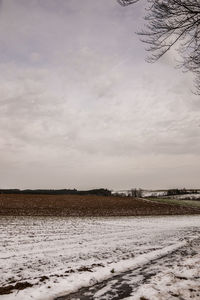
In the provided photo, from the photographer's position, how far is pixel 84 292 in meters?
4.50

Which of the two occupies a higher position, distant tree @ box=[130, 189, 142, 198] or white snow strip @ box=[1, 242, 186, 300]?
distant tree @ box=[130, 189, 142, 198]

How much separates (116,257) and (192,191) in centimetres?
9719

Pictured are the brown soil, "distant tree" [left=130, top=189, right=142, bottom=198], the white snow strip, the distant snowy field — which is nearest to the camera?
the white snow strip

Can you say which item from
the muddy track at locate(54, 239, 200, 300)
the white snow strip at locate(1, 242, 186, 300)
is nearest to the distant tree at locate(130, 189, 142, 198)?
the white snow strip at locate(1, 242, 186, 300)

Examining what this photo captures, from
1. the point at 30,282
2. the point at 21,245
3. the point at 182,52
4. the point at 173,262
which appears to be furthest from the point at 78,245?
the point at 182,52

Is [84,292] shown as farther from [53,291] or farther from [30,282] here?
[30,282]

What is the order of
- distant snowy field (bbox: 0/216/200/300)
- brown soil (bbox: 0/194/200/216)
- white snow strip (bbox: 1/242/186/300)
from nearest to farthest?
white snow strip (bbox: 1/242/186/300) < distant snowy field (bbox: 0/216/200/300) < brown soil (bbox: 0/194/200/216)

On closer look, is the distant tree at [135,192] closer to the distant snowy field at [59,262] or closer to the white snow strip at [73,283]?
the distant snowy field at [59,262]

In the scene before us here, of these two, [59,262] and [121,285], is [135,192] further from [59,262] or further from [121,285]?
[121,285]

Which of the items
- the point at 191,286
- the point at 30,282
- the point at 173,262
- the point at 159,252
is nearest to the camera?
the point at 191,286

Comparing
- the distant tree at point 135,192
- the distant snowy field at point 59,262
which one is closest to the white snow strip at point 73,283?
the distant snowy field at point 59,262

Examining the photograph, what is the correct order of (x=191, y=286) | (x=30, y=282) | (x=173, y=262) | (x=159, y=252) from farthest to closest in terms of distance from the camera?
(x=159, y=252)
(x=173, y=262)
(x=30, y=282)
(x=191, y=286)

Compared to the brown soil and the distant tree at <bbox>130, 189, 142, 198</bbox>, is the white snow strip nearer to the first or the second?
the brown soil

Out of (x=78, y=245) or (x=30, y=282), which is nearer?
(x=30, y=282)
